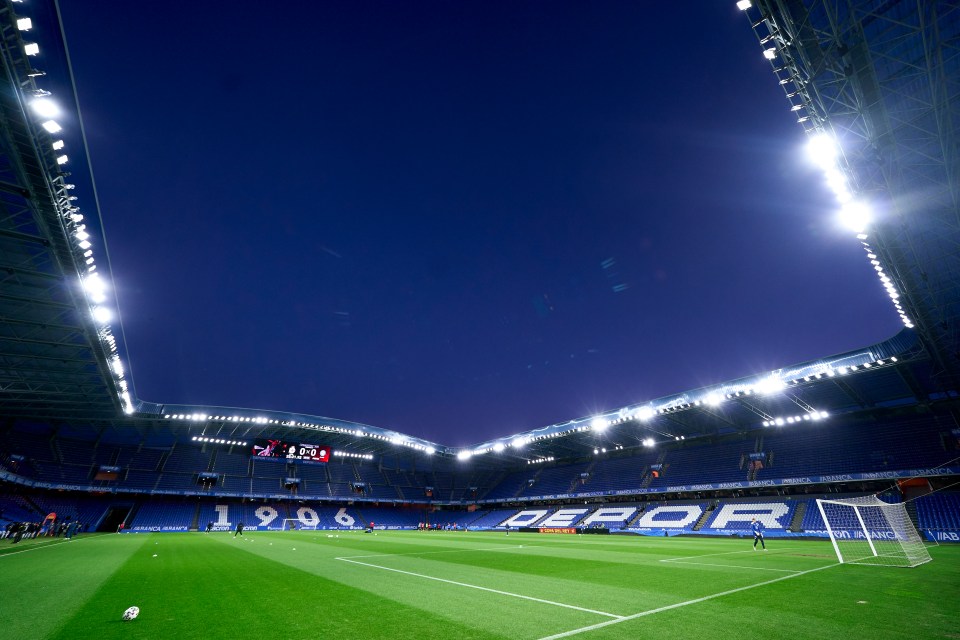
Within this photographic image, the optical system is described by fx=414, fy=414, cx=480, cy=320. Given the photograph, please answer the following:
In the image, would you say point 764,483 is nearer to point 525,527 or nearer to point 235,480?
point 525,527

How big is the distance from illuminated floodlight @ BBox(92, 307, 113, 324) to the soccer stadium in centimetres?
12

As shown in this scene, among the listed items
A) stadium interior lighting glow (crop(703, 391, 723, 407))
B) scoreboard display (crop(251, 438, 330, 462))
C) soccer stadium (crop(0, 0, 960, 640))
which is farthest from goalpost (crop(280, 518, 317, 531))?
stadium interior lighting glow (crop(703, 391, 723, 407))

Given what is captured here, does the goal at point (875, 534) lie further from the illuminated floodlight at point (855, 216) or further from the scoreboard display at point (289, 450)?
the scoreboard display at point (289, 450)

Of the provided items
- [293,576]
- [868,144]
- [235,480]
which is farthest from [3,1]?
[235,480]

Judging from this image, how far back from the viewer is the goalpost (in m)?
48.8

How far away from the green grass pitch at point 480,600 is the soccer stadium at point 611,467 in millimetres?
90

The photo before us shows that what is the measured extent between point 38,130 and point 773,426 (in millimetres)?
55806

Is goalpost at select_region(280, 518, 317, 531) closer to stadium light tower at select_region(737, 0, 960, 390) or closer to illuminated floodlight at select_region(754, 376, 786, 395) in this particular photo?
illuminated floodlight at select_region(754, 376, 786, 395)

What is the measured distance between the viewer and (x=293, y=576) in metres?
11.6

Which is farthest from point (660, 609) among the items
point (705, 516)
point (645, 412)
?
point (705, 516)

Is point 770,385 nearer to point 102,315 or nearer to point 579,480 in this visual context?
point 579,480

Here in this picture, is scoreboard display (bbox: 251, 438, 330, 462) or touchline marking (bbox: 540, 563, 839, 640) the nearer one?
touchline marking (bbox: 540, 563, 839, 640)

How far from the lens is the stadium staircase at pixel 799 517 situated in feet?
103

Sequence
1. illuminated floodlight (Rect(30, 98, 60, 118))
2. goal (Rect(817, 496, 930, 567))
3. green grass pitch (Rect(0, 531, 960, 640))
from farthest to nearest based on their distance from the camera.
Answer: goal (Rect(817, 496, 930, 567)), illuminated floodlight (Rect(30, 98, 60, 118)), green grass pitch (Rect(0, 531, 960, 640))
